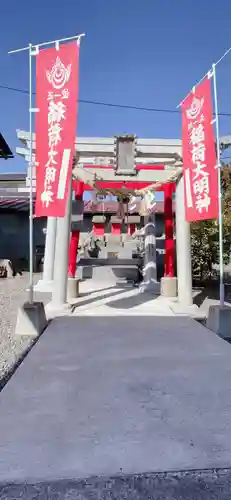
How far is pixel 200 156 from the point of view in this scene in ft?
20.2

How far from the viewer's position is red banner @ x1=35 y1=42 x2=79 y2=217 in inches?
230

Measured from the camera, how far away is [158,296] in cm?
1015

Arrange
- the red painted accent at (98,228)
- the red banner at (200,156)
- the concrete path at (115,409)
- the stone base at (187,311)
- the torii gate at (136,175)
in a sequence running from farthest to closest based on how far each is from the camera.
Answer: the red painted accent at (98,228), the torii gate at (136,175), the stone base at (187,311), the red banner at (200,156), the concrete path at (115,409)

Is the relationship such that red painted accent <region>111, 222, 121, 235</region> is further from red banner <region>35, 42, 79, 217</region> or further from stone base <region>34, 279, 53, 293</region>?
red banner <region>35, 42, 79, 217</region>

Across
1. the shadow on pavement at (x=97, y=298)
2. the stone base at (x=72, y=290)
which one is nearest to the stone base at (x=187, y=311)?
the shadow on pavement at (x=97, y=298)

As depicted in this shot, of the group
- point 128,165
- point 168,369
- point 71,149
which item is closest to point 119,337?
point 168,369

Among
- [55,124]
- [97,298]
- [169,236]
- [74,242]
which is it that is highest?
[55,124]

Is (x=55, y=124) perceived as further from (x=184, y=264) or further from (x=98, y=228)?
(x=98, y=228)

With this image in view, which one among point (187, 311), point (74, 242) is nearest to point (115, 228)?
point (74, 242)

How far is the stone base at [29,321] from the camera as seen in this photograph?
19.1 feet

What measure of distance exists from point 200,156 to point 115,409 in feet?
14.5

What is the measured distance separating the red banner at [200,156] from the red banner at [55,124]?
6.51ft

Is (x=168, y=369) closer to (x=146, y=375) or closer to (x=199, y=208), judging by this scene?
(x=146, y=375)

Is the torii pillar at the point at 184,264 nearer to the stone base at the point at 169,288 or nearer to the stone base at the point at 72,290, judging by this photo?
the stone base at the point at 169,288
